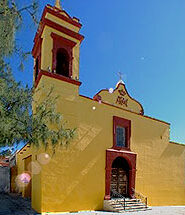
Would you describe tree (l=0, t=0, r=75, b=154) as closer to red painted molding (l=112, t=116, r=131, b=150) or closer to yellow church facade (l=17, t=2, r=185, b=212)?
yellow church facade (l=17, t=2, r=185, b=212)

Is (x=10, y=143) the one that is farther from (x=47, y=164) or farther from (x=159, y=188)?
(x=159, y=188)

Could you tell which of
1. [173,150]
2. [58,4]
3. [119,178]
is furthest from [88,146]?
[58,4]

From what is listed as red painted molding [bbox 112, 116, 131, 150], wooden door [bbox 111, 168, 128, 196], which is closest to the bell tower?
red painted molding [bbox 112, 116, 131, 150]

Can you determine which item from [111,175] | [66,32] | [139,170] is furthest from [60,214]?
[66,32]

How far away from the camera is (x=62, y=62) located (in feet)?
43.0

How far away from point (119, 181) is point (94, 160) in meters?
2.73

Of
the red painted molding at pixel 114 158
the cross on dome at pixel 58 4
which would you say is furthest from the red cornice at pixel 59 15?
the red painted molding at pixel 114 158

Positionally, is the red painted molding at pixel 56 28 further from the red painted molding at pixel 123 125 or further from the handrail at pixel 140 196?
the handrail at pixel 140 196

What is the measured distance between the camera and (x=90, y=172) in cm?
1184

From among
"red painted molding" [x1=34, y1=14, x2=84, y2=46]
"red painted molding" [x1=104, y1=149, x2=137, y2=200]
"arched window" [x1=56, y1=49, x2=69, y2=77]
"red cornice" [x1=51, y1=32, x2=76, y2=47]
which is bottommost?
"red painted molding" [x1=104, y1=149, x2=137, y2=200]

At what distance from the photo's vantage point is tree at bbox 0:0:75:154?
17.3 ft

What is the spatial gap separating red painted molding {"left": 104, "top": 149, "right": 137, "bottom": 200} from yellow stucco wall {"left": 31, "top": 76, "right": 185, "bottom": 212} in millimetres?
267

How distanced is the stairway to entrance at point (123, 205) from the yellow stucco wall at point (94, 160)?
18.7 inches

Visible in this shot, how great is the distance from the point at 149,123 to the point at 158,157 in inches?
98.6
